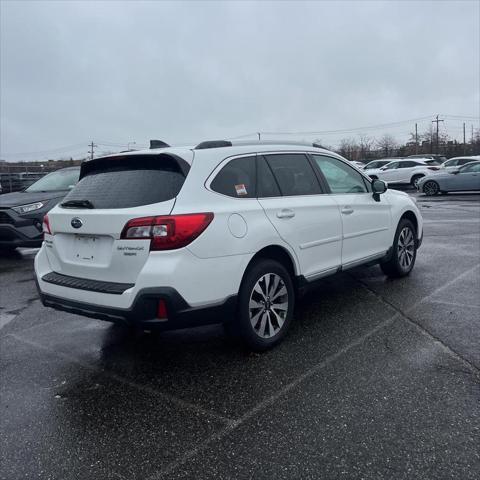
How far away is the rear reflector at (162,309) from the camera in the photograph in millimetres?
3143

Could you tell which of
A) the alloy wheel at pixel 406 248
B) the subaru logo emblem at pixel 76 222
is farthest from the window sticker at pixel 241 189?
the alloy wheel at pixel 406 248

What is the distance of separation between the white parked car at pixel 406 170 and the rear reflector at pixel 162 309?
80.0ft

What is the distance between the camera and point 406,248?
20.0ft

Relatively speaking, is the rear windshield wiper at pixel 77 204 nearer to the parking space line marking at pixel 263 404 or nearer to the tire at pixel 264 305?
the tire at pixel 264 305

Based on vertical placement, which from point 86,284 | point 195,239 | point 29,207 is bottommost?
point 86,284

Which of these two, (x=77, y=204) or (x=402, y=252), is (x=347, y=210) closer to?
(x=402, y=252)

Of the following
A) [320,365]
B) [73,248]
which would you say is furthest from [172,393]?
[73,248]

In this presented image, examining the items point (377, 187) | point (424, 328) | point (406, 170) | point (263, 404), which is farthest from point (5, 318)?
point (406, 170)

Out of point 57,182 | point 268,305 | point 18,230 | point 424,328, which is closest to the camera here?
point 268,305

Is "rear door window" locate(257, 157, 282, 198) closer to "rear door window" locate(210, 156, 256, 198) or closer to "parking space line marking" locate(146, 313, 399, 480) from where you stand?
"rear door window" locate(210, 156, 256, 198)

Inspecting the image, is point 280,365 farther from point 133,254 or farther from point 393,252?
point 393,252

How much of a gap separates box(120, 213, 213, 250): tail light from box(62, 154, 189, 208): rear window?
194 millimetres

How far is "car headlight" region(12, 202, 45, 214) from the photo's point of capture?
7.97 metres

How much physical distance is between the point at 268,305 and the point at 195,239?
999mm
